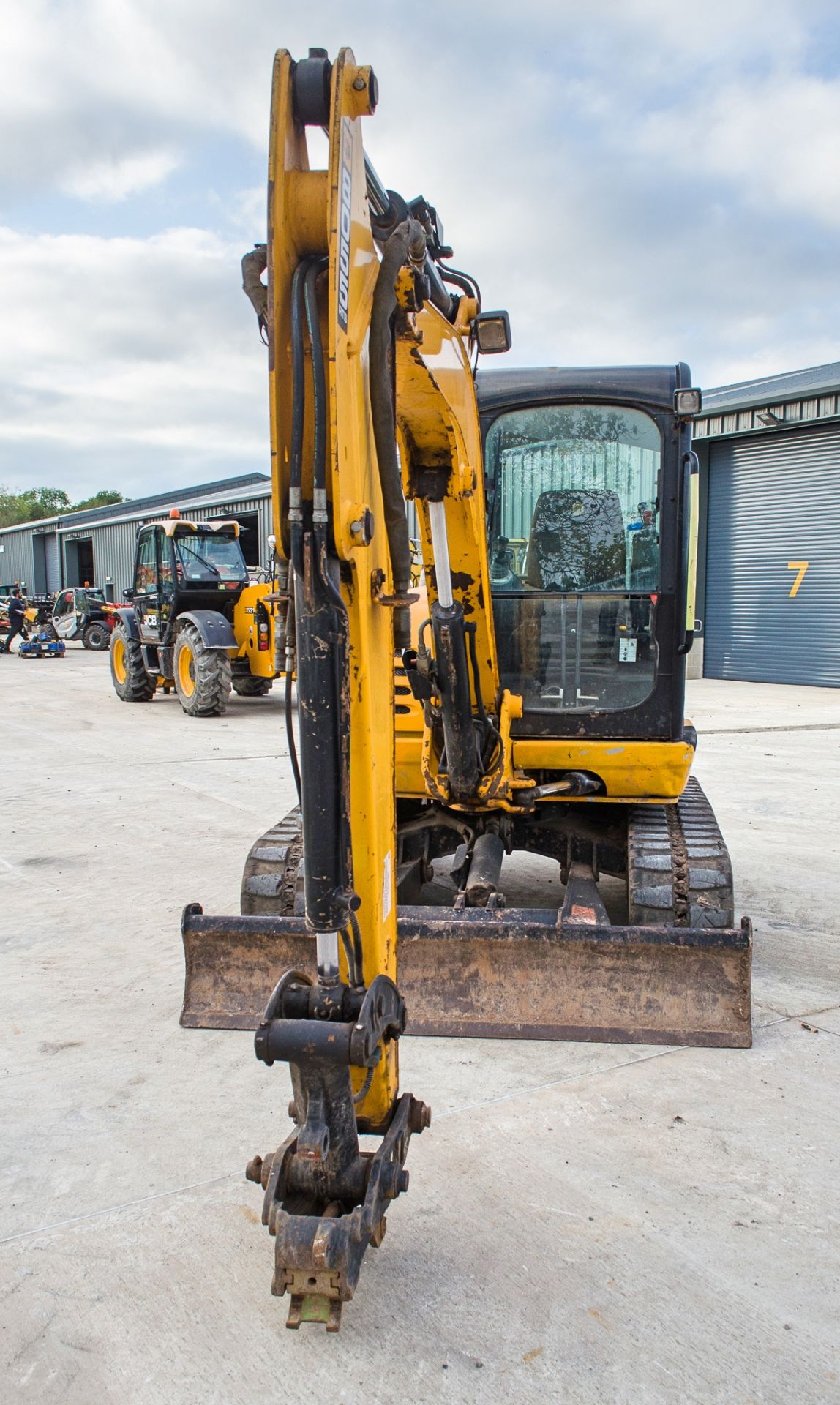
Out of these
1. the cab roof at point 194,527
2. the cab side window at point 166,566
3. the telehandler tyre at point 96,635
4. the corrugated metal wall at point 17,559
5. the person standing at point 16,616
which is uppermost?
the corrugated metal wall at point 17,559

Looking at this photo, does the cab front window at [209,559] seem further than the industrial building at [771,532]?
No

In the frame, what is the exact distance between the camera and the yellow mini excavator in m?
2.26

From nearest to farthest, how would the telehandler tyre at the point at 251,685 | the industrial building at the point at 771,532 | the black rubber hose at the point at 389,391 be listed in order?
the black rubber hose at the point at 389,391 → the telehandler tyre at the point at 251,685 → the industrial building at the point at 771,532

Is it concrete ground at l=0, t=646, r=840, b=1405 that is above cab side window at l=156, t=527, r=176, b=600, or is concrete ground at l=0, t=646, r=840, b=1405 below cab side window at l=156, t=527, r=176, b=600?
below

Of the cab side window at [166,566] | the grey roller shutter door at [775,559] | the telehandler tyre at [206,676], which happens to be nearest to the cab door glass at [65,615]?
the cab side window at [166,566]

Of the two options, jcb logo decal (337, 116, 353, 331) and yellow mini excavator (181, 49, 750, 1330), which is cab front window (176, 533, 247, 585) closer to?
yellow mini excavator (181, 49, 750, 1330)

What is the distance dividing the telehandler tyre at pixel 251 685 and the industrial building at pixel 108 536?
1730 cm

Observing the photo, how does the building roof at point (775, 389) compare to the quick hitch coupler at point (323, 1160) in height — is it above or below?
above

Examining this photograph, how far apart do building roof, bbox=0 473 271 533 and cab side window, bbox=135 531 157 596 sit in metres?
23.8

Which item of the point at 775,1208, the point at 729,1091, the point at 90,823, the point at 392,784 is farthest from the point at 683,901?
the point at 90,823

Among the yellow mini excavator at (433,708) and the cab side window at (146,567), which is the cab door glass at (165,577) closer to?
the cab side window at (146,567)

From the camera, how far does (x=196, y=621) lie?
13953mm

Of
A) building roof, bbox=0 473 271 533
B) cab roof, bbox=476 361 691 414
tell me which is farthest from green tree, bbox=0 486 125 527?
cab roof, bbox=476 361 691 414

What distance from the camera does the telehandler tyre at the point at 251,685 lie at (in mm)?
15402
